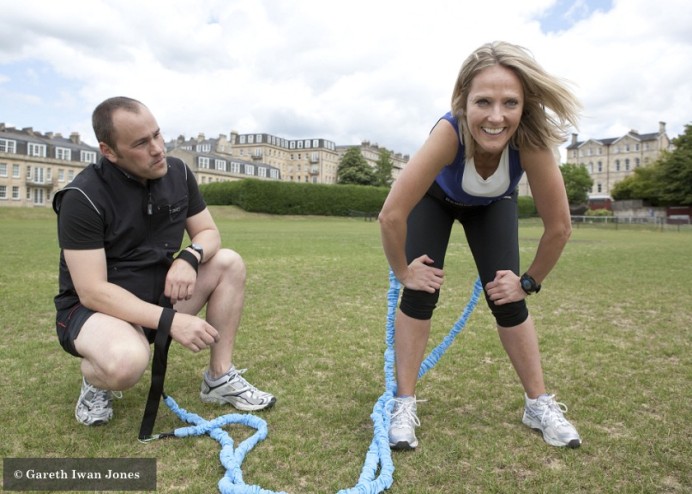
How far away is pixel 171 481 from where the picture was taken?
221cm

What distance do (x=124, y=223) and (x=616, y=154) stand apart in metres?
108

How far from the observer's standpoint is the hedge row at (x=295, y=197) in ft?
162

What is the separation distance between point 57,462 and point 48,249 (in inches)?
491

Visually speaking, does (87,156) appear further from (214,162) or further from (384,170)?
(384,170)

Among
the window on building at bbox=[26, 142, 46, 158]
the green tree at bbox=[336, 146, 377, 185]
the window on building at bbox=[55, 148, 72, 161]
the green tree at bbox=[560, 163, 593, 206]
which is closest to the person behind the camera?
the window on building at bbox=[26, 142, 46, 158]

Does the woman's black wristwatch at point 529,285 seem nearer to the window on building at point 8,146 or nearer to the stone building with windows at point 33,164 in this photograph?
the stone building with windows at point 33,164

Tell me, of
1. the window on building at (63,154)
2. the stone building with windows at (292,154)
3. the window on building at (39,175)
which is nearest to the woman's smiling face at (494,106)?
the window on building at (39,175)

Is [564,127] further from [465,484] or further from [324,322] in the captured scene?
[324,322]

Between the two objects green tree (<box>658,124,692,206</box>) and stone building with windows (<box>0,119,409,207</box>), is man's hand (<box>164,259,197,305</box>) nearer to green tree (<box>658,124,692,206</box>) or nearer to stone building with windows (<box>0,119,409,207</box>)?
stone building with windows (<box>0,119,409,207</box>)

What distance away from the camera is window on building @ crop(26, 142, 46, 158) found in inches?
2803

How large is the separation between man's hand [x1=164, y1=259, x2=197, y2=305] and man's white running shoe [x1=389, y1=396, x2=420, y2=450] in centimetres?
127

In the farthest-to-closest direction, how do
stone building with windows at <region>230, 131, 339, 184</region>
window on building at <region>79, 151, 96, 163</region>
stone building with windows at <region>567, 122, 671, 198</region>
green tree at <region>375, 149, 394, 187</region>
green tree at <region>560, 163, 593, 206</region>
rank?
1. stone building with windows at <region>230, 131, 339, 184</region>
2. stone building with windows at <region>567, 122, 671, 198</region>
3. green tree at <region>375, 149, 394, 187</region>
4. window on building at <region>79, 151, 96, 163</region>
5. green tree at <region>560, 163, 593, 206</region>

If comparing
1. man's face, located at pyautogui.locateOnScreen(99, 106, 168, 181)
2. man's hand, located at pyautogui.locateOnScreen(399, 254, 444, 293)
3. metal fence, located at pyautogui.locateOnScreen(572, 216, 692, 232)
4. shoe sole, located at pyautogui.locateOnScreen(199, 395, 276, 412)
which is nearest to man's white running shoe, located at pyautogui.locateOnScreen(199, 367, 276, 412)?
shoe sole, located at pyautogui.locateOnScreen(199, 395, 276, 412)

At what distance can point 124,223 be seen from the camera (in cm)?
279
